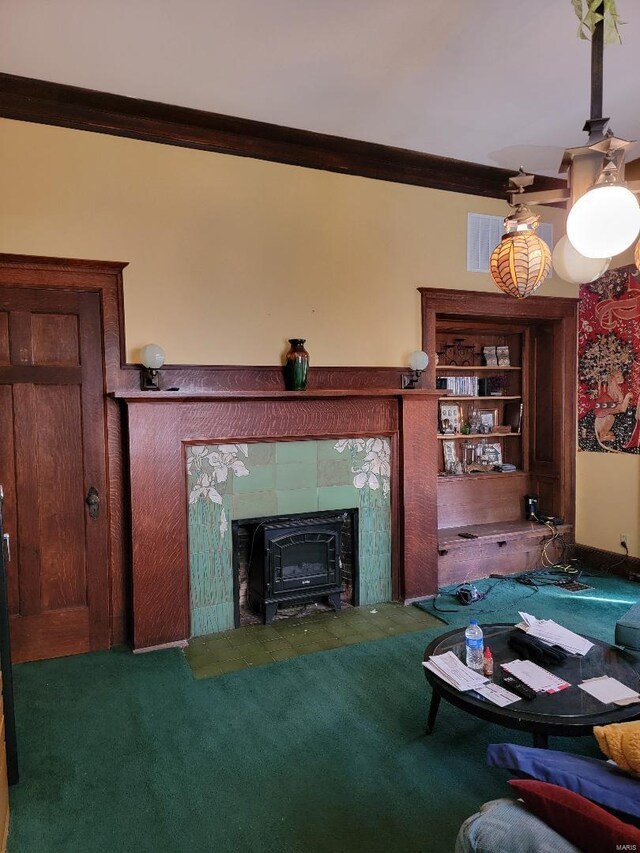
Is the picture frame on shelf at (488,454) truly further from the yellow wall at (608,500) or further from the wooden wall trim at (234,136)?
the wooden wall trim at (234,136)

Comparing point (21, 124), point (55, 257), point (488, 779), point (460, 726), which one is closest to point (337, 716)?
point (460, 726)

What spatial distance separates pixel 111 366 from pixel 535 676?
9.22 feet

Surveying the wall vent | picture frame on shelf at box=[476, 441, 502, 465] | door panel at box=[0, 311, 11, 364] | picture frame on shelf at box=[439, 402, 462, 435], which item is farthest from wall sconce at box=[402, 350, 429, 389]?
door panel at box=[0, 311, 11, 364]

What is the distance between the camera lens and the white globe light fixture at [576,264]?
2119 millimetres

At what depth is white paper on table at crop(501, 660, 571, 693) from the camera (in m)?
2.19

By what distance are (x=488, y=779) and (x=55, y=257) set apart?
3.41 meters

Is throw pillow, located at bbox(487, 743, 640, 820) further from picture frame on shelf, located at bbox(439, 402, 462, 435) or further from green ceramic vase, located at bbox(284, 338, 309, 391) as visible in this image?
picture frame on shelf, located at bbox(439, 402, 462, 435)

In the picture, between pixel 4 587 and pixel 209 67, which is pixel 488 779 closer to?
pixel 4 587

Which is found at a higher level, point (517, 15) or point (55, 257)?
point (517, 15)

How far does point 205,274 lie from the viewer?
361cm

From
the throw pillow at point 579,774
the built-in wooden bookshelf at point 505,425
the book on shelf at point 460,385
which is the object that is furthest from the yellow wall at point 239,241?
the throw pillow at point 579,774

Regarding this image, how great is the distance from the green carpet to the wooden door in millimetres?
250

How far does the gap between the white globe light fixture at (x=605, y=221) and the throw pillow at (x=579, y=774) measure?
1420 millimetres

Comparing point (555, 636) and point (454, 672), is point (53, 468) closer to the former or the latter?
point (454, 672)
